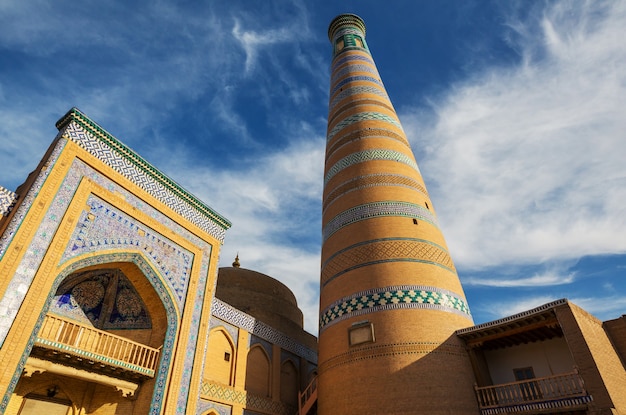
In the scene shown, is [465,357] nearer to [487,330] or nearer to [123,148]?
[487,330]

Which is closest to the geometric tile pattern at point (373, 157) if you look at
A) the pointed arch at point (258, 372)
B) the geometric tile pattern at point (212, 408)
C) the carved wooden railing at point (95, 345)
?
the pointed arch at point (258, 372)

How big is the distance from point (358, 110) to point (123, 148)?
255 inches

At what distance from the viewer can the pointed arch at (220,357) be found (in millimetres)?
7504

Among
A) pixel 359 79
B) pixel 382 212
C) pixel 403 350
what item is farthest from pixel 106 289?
pixel 359 79

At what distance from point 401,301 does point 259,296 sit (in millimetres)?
5447

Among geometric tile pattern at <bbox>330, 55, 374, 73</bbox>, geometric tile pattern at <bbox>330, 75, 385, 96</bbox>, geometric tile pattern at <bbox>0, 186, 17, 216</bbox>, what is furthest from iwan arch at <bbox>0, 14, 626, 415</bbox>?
geometric tile pattern at <bbox>330, 55, 374, 73</bbox>

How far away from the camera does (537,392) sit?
18.6 feet

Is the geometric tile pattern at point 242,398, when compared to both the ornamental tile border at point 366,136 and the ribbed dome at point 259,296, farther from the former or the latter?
the ornamental tile border at point 366,136

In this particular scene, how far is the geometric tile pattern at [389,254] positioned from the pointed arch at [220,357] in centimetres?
227

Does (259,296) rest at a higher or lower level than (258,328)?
higher

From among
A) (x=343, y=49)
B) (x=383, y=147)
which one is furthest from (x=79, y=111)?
(x=343, y=49)

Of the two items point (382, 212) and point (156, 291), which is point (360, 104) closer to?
point (382, 212)

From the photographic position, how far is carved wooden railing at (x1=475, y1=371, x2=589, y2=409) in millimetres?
5316

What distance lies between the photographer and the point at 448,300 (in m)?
7.20
